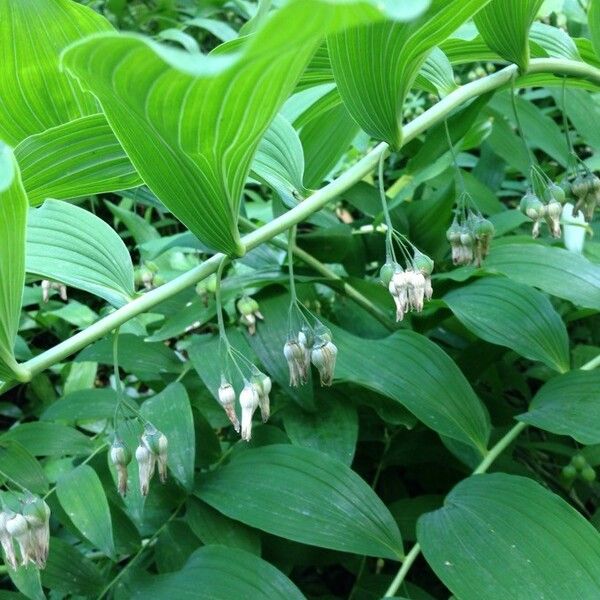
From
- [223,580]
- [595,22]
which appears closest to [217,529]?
[223,580]

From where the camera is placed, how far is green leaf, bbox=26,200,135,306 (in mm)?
909

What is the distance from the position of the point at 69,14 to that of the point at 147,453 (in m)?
0.56

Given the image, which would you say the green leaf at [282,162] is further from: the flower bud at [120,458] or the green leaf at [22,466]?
the green leaf at [22,466]

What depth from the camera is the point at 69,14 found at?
0.96 metres

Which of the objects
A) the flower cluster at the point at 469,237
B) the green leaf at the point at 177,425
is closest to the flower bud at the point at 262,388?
the green leaf at the point at 177,425

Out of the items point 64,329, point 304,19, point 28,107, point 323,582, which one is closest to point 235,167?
point 304,19

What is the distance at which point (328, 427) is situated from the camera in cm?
111

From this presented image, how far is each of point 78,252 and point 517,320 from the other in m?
0.64

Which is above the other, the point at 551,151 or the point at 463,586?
the point at 551,151

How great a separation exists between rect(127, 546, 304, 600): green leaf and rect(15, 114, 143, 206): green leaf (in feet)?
1.57

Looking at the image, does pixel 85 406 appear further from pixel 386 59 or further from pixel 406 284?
pixel 386 59

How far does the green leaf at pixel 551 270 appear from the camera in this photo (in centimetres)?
114

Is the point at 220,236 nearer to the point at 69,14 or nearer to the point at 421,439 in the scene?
the point at 69,14

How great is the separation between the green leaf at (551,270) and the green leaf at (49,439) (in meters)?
0.73
